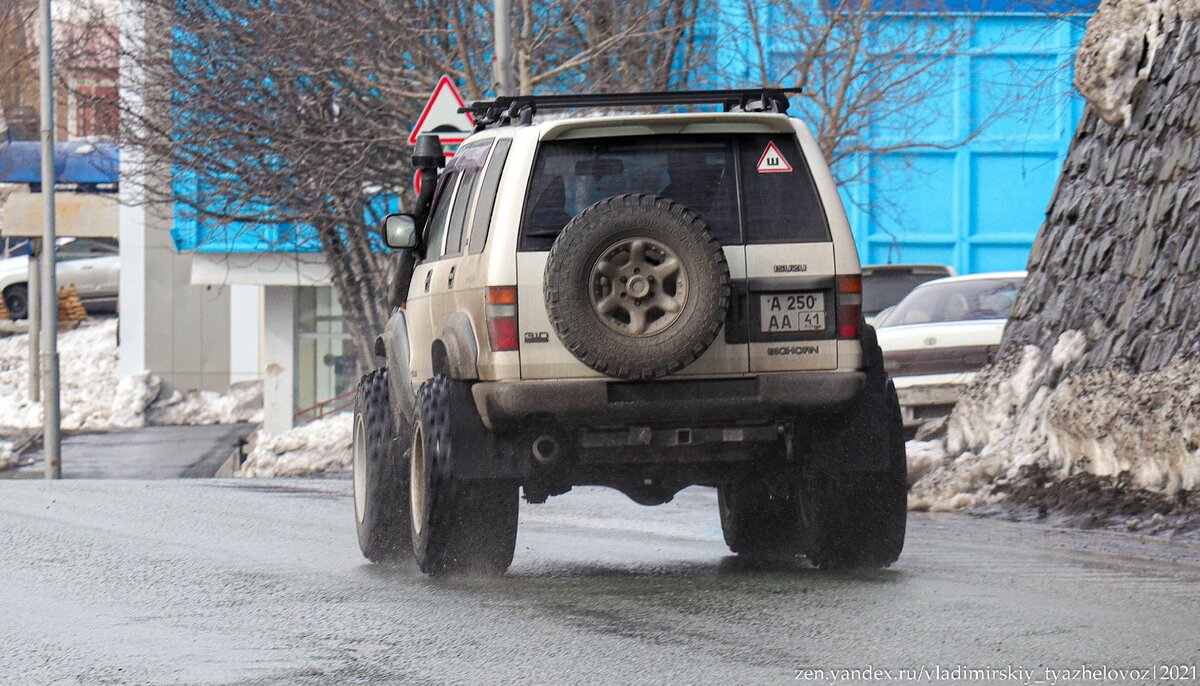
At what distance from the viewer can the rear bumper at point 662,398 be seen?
7711 mm

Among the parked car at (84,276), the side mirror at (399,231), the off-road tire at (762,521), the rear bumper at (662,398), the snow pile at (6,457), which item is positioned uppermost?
the parked car at (84,276)

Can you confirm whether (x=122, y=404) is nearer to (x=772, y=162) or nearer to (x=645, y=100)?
(x=645, y=100)

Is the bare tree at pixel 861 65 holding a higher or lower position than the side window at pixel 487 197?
higher

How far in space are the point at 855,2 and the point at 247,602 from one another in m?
21.6

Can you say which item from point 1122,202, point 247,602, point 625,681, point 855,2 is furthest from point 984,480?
point 855,2

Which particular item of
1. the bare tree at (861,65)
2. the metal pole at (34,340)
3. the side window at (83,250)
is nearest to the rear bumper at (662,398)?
the bare tree at (861,65)

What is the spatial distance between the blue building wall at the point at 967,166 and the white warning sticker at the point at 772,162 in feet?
69.9

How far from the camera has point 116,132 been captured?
28312 millimetres

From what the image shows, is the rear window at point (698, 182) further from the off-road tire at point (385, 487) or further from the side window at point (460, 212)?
the off-road tire at point (385, 487)

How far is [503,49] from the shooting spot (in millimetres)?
19953

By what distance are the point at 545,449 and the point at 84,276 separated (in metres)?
43.5

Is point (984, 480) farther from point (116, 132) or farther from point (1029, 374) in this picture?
point (116, 132)

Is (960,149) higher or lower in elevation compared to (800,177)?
higher

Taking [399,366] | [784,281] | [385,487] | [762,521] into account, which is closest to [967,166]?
[762,521]
